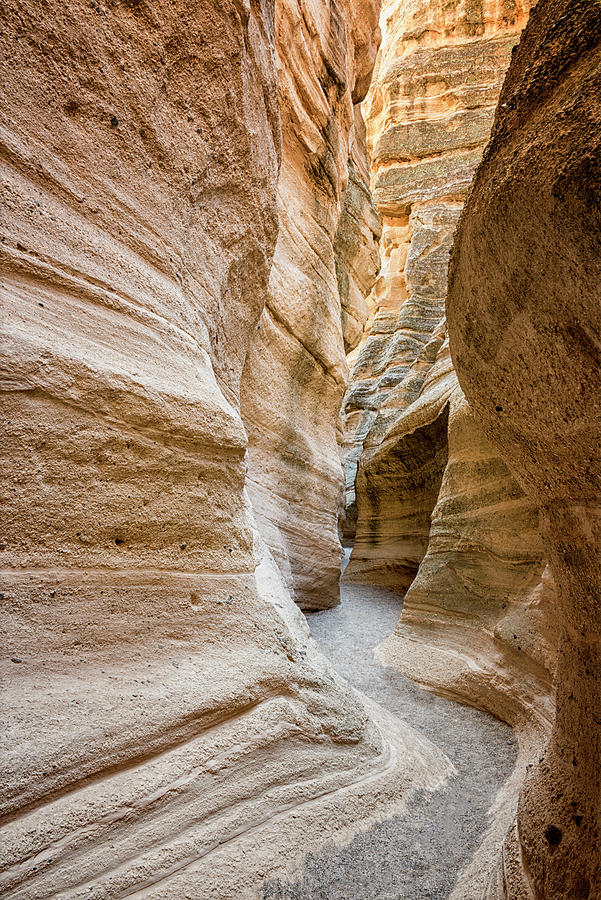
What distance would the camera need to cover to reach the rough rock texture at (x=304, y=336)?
16.4ft

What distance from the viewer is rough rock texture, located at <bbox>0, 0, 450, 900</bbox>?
5.04 ft

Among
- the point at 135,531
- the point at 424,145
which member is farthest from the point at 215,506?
the point at 424,145

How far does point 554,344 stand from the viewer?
149 cm

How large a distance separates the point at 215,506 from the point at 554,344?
1.67 m

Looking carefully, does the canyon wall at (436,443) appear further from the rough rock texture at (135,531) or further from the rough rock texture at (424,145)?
the rough rock texture at (135,531)

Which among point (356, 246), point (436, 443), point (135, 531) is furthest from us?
point (356, 246)

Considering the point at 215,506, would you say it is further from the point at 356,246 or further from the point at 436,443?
the point at 356,246

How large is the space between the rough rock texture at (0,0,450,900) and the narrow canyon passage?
10 cm

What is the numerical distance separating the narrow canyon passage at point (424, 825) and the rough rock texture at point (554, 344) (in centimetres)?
33

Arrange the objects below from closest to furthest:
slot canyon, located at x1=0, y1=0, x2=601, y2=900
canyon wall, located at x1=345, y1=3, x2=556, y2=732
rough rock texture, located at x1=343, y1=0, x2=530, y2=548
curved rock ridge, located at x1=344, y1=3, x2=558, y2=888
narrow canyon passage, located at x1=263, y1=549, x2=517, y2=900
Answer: slot canyon, located at x1=0, y1=0, x2=601, y2=900 → narrow canyon passage, located at x1=263, y1=549, x2=517, y2=900 → curved rock ridge, located at x1=344, y1=3, x2=558, y2=888 → canyon wall, located at x1=345, y1=3, x2=556, y2=732 → rough rock texture, located at x1=343, y1=0, x2=530, y2=548

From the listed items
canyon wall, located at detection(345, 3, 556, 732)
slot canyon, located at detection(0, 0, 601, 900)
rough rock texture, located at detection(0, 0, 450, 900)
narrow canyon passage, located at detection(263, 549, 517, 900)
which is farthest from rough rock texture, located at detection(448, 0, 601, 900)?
canyon wall, located at detection(345, 3, 556, 732)

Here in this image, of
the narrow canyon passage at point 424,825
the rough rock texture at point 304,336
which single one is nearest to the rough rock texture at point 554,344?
the narrow canyon passage at point 424,825

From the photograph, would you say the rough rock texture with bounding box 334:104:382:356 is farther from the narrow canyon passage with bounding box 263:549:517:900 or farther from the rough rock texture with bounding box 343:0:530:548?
the narrow canyon passage with bounding box 263:549:517:900

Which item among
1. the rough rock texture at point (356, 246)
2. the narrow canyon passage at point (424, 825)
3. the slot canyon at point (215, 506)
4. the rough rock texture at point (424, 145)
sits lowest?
the narrow canyon passage at point (424, 825)
